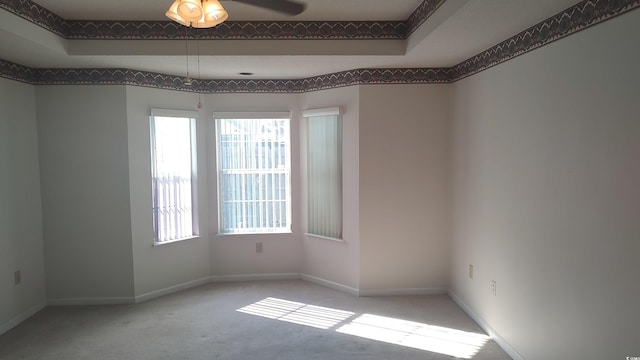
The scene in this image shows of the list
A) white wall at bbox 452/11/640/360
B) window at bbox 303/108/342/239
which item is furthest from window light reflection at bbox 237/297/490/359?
window at bbox 303/108/342/239

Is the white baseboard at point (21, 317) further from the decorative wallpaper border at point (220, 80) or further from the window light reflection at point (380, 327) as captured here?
→ the decorative wallpaper border at point (220, 80)

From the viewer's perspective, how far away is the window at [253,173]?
491cm

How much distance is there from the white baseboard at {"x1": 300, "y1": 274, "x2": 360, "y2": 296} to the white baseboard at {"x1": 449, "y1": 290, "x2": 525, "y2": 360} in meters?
1.03

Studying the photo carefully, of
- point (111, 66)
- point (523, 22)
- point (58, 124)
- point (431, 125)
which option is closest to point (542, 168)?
point (523, 22)

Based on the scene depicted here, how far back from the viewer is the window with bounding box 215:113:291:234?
16.1 feet

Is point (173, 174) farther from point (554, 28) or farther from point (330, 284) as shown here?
point (554, 28)

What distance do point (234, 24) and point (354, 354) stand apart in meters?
2.81

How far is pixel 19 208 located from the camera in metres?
3.86

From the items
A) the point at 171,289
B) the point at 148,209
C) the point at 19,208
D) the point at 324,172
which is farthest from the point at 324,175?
the point at 19,208

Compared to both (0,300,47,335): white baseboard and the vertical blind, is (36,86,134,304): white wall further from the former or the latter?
the vertical blind

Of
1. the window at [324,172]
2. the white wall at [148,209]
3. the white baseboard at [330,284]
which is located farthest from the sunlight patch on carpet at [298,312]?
the white wall at [148,209]

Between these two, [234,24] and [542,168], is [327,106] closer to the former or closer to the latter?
[234,24]

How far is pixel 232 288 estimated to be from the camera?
471 centimetres

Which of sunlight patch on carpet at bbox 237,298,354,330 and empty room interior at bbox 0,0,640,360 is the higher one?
empty room interior at bbox 0,0,640,360
